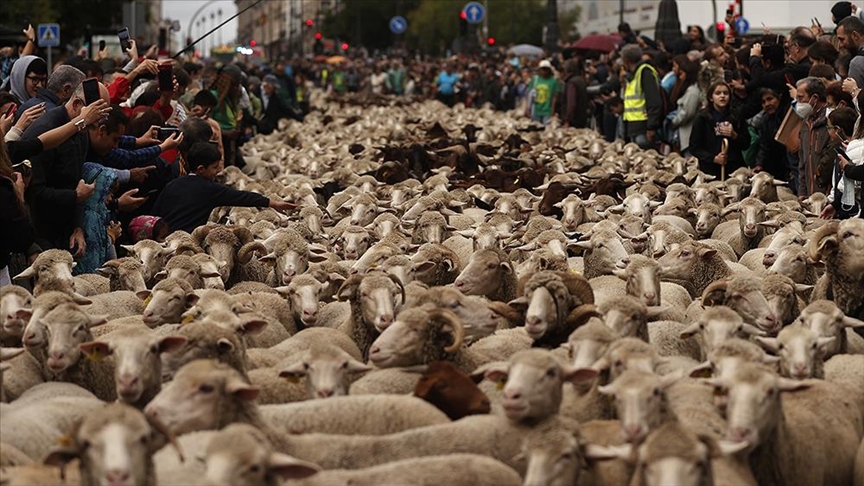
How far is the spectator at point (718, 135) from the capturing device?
16500mm

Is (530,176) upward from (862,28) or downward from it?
downward

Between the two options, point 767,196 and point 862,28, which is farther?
point 767,196

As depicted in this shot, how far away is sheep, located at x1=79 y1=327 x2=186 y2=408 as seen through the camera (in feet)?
20.4

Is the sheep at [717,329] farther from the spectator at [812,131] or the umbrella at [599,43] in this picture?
the umbrella at [599,43]

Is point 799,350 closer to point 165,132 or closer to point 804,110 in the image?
point 804,110

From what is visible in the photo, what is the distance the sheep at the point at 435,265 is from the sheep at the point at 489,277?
1.08ft

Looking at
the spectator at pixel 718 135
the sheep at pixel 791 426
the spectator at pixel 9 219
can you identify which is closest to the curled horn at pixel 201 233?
the spectator at pixel 9 219

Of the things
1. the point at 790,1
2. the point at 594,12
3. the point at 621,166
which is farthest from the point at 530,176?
the point at 594,12

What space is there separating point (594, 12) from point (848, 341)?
6292 centimetres

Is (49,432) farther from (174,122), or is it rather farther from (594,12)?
(594,12)

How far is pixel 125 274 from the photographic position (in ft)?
31.5

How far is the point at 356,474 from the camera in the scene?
5426 mm

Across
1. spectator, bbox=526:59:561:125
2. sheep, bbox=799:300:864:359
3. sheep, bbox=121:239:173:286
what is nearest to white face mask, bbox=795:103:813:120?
sheep, bbox=799:300:864:359

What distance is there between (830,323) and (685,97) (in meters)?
11.8
